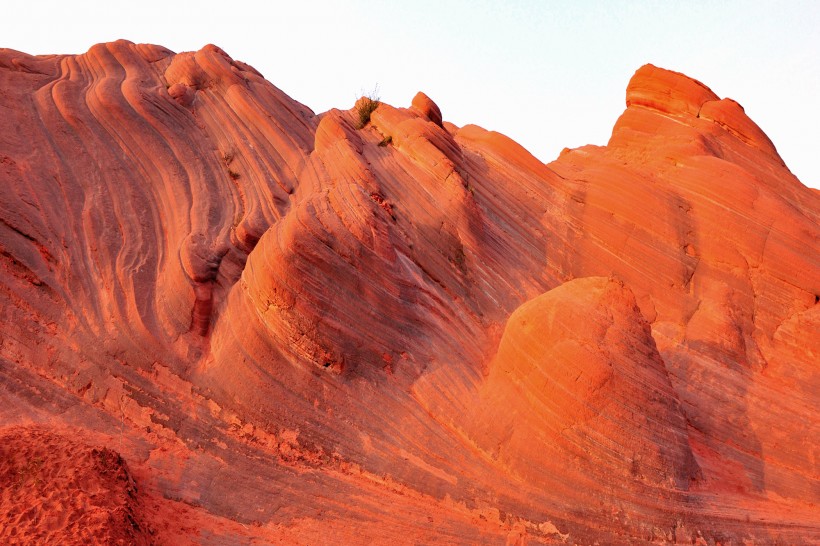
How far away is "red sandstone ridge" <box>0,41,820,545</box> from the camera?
9039 mm

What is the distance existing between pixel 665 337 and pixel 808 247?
14.7ft

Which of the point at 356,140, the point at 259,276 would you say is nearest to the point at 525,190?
the point at 356,140

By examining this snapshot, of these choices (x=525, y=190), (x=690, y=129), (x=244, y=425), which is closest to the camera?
(x=244, y=425)

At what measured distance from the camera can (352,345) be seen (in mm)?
10383

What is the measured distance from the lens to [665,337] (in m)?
13.9

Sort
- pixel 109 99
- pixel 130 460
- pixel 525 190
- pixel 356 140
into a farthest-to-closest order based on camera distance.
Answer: pixel 525 190, pixel 356 140, pixel 109 99, pixel 130 460

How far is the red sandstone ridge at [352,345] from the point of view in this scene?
9.04 meters

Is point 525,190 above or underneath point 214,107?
above

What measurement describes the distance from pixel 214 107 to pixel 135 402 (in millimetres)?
7903

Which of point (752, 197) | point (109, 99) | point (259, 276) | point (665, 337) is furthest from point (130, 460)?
point (752, 197)

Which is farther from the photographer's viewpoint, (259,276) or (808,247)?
(808,247)

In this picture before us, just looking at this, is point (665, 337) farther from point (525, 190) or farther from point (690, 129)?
point (690, 129)

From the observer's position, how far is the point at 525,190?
16.4m

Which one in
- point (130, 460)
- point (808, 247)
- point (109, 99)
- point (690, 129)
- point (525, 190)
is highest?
point (690, 129)
